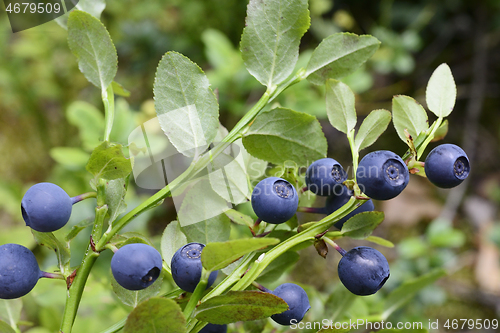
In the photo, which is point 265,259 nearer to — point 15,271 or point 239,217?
point 239,217

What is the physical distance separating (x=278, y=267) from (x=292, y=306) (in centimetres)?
12

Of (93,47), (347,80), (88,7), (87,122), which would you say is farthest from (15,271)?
(347,80)

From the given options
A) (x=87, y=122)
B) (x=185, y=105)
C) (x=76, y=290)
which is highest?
(x=185, y=105)

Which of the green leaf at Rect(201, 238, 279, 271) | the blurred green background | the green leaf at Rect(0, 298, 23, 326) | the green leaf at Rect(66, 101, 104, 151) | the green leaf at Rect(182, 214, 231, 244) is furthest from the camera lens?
the blurred green background

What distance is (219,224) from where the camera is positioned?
640mm

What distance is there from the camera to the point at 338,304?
0.93 metres

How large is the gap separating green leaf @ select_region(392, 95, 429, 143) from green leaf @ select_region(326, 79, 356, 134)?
2.8 inches

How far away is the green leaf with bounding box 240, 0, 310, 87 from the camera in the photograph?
63 cm

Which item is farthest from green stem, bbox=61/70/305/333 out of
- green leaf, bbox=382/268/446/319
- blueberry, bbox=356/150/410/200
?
green leaf, bbox=382/268/446/319

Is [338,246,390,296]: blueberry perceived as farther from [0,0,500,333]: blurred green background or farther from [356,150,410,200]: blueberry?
[0,0,500,333]: blurred green background

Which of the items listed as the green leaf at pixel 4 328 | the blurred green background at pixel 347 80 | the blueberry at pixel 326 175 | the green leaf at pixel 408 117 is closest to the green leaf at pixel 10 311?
the green leaf at pixel 4 328

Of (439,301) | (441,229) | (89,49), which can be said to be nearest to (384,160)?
(89,49)

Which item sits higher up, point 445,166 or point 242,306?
point 445,166

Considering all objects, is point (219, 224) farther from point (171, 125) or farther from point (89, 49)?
point (89, 49)
